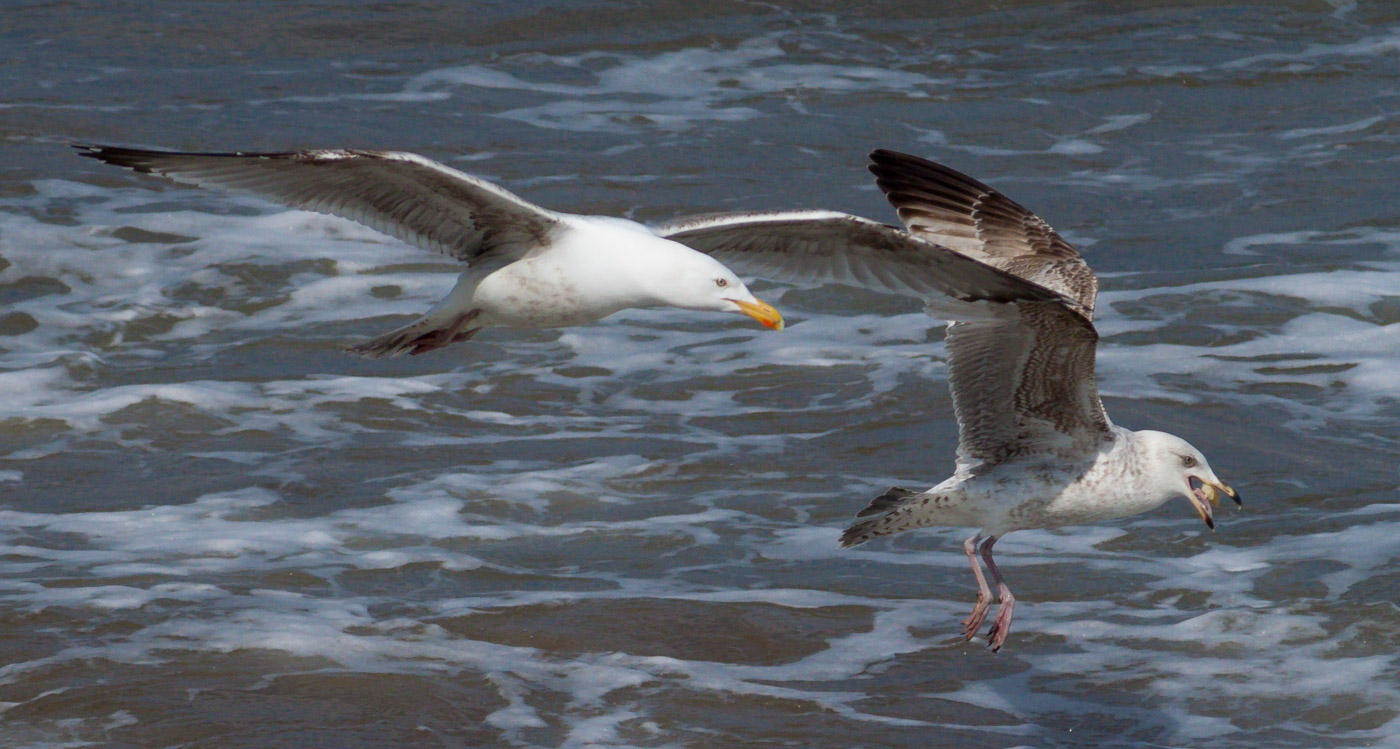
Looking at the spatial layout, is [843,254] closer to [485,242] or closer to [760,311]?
[760,311]

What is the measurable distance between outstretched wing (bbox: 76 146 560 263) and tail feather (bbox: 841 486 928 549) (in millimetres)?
1368

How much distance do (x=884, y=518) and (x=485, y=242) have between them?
1.55m

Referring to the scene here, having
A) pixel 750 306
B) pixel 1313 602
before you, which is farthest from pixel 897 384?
pixel 750 306

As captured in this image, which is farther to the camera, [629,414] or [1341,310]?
[1341,310]

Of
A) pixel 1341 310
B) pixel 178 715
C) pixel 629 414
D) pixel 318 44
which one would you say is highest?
pixel 318 44

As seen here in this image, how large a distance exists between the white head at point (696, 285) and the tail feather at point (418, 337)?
717 mm

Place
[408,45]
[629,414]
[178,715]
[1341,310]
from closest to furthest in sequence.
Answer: [178,715]
[629,414]
[1341,310]
[408,45]

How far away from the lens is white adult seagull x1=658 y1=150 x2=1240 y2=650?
5.53 m

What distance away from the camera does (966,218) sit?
6.60 meters

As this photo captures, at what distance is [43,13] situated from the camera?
14117 millimetres

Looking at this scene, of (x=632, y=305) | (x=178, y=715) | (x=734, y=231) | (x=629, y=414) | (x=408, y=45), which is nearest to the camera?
(x=178, y=715)

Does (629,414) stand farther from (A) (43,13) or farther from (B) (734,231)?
(A) (43,13)

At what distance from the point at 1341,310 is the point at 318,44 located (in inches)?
316

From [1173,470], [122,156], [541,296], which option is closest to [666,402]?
[541,296]
